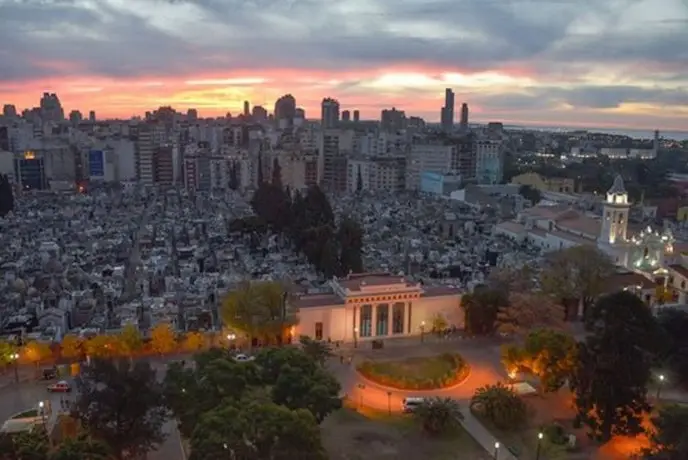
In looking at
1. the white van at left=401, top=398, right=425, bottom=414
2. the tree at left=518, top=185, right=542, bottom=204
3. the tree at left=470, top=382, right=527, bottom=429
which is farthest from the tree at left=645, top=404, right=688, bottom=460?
the tree at left=518, top=185, right=542, bottom=204

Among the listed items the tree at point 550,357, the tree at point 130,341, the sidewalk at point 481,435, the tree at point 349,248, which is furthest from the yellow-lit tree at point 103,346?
the tree at point 349,248

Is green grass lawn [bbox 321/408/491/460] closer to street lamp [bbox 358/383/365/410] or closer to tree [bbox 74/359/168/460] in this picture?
street lamp [bbox 358/383/365/410]

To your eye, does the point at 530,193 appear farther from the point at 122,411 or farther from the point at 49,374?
the point at 122,411

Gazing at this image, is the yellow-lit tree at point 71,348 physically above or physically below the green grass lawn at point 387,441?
above

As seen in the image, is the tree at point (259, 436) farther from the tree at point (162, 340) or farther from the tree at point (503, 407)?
the tree at point (162, 340)

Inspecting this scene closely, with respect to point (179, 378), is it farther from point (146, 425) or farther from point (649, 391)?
point (649, 391)

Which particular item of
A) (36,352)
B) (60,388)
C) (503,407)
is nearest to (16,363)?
(36,352)

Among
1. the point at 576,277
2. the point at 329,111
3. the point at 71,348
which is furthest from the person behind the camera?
the point at 329,111
